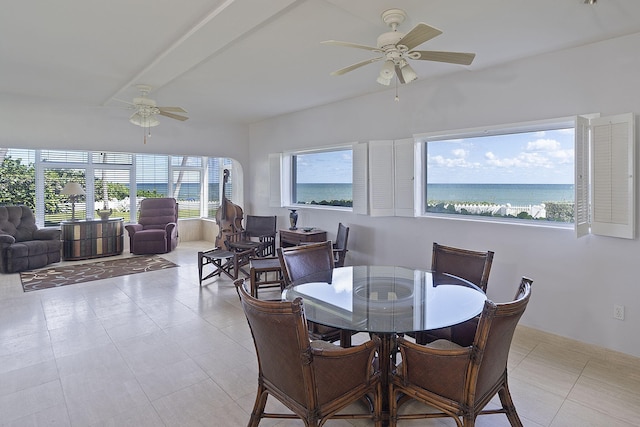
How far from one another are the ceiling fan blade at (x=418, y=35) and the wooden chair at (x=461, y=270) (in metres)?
1.56

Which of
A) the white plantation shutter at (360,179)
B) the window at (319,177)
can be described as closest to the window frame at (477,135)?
the white plantation shutter at (360,179)

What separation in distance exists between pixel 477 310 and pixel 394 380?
64cm

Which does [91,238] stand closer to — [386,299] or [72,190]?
[72,190]

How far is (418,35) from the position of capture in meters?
2.19

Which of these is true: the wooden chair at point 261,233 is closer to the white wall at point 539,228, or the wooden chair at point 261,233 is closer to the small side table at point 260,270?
the small side table at point 260,270

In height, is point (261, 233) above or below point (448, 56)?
below

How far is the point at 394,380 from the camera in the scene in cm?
186

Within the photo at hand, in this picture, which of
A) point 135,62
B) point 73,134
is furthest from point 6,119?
point 135,62

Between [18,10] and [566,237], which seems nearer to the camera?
[18,10]

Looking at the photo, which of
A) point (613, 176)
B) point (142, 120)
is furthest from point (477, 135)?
point (142, 120)

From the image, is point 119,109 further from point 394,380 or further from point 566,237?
point 566,237

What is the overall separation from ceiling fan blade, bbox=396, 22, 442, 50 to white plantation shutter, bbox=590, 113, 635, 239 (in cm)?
183

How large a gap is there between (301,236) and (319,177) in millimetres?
1342

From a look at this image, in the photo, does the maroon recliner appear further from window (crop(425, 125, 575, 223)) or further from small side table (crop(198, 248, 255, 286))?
window (crop(425, 125, 575, 223))
